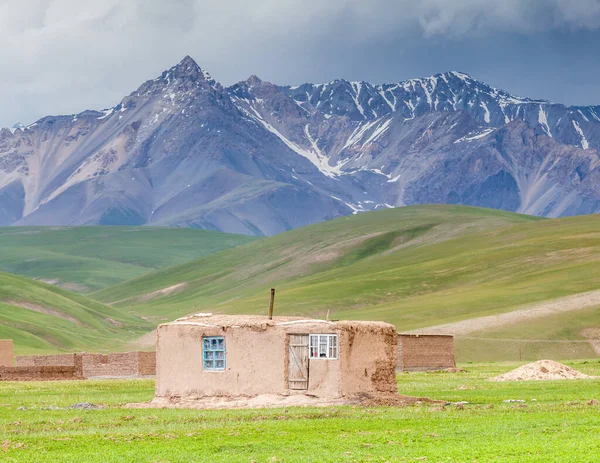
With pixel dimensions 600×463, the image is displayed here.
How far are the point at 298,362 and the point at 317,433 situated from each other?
356 inches

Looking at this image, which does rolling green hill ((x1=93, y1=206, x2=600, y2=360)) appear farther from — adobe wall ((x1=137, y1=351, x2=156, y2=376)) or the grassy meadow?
adobe wall ((x1=137, y1=351, x2=156, y2=376))

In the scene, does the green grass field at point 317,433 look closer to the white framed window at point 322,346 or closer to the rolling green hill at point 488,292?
the white framed window at point 322,346

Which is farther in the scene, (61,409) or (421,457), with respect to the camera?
(61,409)

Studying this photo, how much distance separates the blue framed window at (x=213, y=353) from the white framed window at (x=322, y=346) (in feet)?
10.5

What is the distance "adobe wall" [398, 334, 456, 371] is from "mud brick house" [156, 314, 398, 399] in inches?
1210

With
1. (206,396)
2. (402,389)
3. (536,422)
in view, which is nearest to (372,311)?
(402,389)

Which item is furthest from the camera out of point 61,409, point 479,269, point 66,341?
point 479,269

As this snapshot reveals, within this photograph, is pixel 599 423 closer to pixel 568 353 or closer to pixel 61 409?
pixel 61 409

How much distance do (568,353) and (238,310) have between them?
2795 inches

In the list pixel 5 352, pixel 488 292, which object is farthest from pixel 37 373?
pixel 488 292

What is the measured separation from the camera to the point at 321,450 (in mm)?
28562

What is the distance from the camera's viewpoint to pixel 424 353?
7350 cm

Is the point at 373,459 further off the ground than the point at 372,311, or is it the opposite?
the point at 372,311

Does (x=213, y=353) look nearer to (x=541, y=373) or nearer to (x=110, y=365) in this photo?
(x=541, y=373)
